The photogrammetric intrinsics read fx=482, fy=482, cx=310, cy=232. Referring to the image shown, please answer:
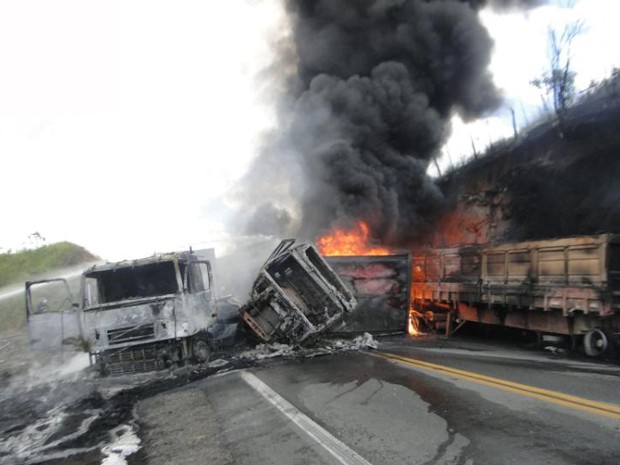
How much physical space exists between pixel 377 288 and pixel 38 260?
712 inches

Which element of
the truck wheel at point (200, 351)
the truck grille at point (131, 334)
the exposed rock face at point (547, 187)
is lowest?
the truck wheel at point (200, 351)

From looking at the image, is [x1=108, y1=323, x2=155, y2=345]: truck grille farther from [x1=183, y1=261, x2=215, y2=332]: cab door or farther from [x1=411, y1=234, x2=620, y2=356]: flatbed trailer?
[x1=411, y1=234, x2=620, y2=356]: flatbed trailer

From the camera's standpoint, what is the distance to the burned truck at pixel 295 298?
32.9 ft

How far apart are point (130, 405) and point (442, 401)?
435 centimetres

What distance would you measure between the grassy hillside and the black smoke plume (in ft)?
34.9

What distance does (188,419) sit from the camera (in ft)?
19.0

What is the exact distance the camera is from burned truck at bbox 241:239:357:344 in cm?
1002

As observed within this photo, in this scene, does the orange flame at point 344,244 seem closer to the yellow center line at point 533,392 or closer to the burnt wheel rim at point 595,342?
the burnt wheel rim at point 595,342

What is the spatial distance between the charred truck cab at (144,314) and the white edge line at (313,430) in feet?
6.78

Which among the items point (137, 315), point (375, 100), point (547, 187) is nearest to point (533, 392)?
point (137, 315)

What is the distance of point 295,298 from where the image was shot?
10.8 m

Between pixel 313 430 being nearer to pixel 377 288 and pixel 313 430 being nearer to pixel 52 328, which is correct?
pixel 52 328

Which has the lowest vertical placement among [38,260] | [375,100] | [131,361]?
[131,361]

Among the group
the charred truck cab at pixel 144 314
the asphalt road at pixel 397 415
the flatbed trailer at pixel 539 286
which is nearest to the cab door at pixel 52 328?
the charred truck cab at pixel 144 314
